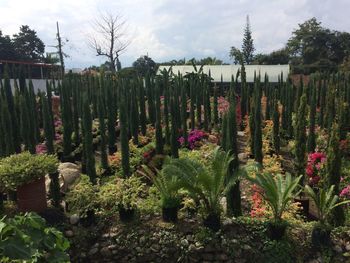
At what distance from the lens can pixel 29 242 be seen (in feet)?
7.55

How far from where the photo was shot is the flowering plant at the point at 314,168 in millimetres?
9375

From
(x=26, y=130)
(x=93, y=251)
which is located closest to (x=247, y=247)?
(x=93, y=251)

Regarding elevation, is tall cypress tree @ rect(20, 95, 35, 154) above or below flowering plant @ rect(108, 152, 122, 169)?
above

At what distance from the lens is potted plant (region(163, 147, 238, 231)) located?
→ 7.12 meters

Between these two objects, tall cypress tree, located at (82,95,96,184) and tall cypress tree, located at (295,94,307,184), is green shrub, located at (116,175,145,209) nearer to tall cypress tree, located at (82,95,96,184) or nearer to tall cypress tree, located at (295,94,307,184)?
tall cypress tree, located at (82,95,96,184)

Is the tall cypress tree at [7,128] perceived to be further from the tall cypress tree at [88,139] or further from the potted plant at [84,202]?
the potted plant at [84,202]

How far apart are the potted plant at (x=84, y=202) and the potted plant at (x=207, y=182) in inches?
60.9

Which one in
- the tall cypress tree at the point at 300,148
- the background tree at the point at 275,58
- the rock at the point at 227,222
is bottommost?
the rock at the point at 227,222

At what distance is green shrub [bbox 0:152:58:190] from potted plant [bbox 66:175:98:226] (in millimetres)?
728

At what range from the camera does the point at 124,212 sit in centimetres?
754

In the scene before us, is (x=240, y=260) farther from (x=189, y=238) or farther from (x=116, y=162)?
(x=116, y=162)

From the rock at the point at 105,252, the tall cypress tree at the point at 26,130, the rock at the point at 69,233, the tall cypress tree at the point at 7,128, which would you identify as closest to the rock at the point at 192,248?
the rock at the point at 105,252

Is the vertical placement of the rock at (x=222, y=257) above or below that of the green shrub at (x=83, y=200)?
below

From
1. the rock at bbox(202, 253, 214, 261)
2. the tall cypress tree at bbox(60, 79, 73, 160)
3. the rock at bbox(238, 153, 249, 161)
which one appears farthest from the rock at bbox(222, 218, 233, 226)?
the tall cypress tree at bbox(60, 79, 73, 160)
